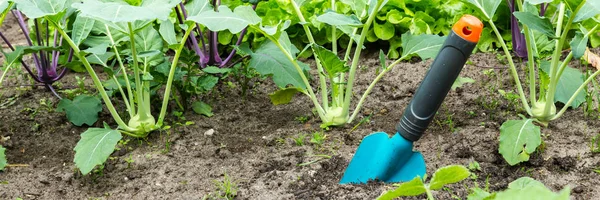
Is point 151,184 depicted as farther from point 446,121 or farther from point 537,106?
point 537,106

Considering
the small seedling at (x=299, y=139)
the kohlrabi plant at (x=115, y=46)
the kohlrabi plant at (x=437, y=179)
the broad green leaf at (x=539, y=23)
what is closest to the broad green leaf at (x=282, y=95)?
the small seedling at (x=299, y=139)

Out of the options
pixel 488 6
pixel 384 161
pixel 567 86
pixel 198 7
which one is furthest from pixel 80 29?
pixel 567 86

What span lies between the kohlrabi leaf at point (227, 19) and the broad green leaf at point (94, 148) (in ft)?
1.70

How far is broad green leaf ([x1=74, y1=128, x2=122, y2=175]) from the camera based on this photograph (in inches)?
92.7

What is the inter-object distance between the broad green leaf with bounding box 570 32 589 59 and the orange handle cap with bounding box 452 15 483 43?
0.47 metres

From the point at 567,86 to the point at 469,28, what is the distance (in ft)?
3.09

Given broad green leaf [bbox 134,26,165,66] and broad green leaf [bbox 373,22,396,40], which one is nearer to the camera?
broad green leaf [bbox 134,26,165,66]

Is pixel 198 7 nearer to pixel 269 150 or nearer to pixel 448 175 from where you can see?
pixel 269 150

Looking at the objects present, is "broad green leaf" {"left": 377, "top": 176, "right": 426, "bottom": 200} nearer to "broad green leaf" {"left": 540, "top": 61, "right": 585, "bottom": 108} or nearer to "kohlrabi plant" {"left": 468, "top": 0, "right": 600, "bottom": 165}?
"kohlrabi plant" {"left": 468, "top": 0, "right": 600, "bottom": 165}

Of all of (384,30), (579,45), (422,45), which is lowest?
(384,30)

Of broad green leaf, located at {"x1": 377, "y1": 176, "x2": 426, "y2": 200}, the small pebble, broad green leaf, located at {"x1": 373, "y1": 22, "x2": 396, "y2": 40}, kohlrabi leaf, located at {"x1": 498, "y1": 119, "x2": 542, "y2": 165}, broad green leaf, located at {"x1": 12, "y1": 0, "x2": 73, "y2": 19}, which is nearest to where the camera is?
broad green leaf, located at {"x1": 377, "y1": 176, "x2": 426, "y2": 200}

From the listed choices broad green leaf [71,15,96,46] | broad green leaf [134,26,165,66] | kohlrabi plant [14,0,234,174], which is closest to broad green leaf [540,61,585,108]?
kohlrabi plant [14,0,234,174]

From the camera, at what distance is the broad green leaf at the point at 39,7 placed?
2168 mm

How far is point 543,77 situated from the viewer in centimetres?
262
